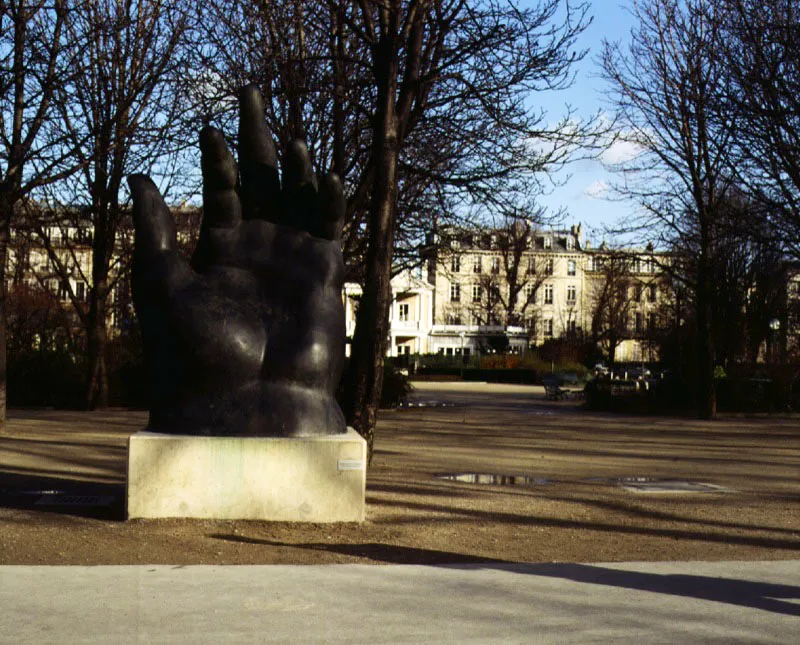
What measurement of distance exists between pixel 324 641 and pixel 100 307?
842 inches

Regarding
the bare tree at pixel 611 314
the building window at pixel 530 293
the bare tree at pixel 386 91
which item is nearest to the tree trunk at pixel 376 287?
the bare tree at pixel 386 91

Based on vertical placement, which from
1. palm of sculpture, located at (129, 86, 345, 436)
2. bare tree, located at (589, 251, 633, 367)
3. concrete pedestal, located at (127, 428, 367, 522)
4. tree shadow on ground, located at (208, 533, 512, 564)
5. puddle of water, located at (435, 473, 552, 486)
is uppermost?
bare tree, located at (589, 251, 633, 367)

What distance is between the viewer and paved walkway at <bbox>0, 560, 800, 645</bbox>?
5.81 m

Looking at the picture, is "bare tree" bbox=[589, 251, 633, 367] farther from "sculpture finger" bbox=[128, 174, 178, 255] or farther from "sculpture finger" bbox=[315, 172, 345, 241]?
"sculpture finger" bbox=[128, 174, 178, 255]

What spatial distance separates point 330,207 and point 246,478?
8.45ft

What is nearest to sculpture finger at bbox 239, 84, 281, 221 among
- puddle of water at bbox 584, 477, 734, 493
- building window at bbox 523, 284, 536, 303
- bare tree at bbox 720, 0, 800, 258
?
puddle of water at bbox 584, 477, 734, 493

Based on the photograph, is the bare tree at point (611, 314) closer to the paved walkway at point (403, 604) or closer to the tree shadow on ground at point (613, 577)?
the tree shadow on ground at point (613, 577)

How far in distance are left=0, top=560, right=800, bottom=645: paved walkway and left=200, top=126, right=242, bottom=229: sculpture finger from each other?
3.92m

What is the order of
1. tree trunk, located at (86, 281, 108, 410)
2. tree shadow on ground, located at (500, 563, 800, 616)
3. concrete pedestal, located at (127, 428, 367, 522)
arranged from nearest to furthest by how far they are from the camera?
1. tree shadow on ground, located at (500, 563, 800, 616)
2. concrete pedestal, located at (127, 428, 367, 522)
3. tree trunk, located at (86, 281, 108, 410)

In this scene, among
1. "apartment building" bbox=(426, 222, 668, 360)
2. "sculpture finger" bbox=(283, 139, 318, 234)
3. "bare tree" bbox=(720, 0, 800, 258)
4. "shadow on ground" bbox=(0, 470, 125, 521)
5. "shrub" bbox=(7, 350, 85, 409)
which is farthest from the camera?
"apartment building" bbox=(426, 222, 668, 360)

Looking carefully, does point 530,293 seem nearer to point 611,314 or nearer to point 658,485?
point 611,314

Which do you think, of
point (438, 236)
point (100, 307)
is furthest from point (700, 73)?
point (100, 307)

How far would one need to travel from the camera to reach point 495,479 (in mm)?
13492

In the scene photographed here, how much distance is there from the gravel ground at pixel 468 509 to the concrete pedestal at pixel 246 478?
154 millimetres
